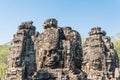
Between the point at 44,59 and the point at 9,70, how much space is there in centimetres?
1907

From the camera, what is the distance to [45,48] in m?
22.4

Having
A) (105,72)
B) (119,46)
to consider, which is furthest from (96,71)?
(119,46)

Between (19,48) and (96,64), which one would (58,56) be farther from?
(96,64)

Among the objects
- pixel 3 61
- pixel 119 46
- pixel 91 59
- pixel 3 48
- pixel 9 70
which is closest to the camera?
pixel 9 70

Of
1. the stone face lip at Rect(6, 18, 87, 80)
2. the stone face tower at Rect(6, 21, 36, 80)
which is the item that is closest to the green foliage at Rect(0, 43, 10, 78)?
the stone face tower at Rect(6, 21, 36, 80)

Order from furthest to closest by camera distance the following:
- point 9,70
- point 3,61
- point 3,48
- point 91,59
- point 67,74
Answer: point 3,48, point 3,61, point 91,59, point 9,70, point 67,74

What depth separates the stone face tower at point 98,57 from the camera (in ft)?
138

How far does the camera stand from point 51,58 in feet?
72.7

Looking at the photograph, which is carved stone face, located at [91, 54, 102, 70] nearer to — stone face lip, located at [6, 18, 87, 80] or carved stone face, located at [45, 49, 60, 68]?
stone face lip, located at [6, 18, 87, 80]

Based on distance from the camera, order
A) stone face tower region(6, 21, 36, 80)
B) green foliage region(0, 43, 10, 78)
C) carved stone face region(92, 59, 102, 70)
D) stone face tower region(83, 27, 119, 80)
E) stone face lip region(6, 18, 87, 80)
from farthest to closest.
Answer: green foliage region(0, 43, 10, 78)
carved stone face region(92, 59, 102, 70)
stone face tower region(83, 27, 119, 80)
stone face tower region(6, 21, 36, 80)
stone face lip region(6, 18, 87, 80)

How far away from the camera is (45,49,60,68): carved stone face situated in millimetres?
22094

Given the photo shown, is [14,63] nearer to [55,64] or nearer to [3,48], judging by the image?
[55,64]

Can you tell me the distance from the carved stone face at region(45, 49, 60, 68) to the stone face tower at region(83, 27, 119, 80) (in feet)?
64.0

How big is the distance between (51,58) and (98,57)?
21332mm
